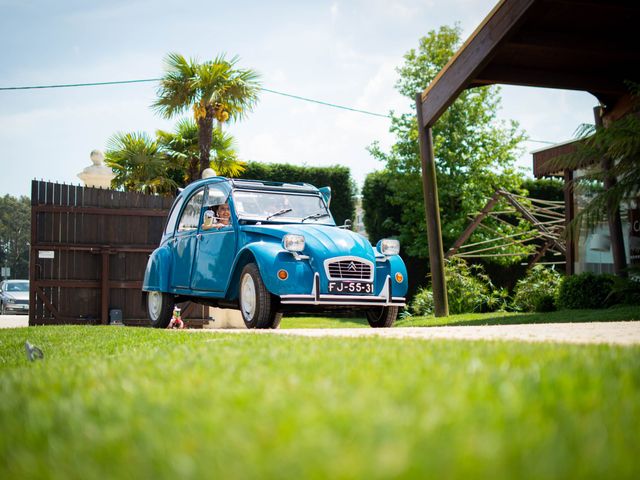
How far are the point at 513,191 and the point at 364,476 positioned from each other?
889 inches

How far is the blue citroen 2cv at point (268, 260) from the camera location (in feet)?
27.5

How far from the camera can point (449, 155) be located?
2161 centimetres

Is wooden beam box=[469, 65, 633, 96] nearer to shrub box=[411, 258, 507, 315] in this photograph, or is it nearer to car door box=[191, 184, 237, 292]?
shrub box=[411, 258, 507, 315]

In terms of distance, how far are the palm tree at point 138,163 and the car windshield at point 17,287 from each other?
29.2 ft

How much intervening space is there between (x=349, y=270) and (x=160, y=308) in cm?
368

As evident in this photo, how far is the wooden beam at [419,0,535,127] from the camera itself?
1095 centimetres

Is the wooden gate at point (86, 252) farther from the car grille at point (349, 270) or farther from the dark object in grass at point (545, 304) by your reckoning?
the dark object in grass at point (545, 304)

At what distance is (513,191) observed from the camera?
2344cm

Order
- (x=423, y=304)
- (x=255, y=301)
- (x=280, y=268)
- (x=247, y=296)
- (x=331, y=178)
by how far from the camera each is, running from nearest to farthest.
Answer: (x=280, y=268)
(x=255, y=301)
(x=247, y=296)
(x=423, y=304)
(x=331, y=178)

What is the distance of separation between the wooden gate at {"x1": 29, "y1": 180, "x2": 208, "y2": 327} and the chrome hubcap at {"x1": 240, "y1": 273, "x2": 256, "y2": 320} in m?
5.91

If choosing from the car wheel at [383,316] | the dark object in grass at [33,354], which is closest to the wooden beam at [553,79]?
the car wheel at [383,316]

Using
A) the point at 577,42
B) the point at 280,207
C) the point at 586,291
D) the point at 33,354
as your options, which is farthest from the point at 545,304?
the point at 33,354

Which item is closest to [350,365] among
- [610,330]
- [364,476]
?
[364,476]

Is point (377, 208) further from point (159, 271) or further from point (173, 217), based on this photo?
point (159, 271)
